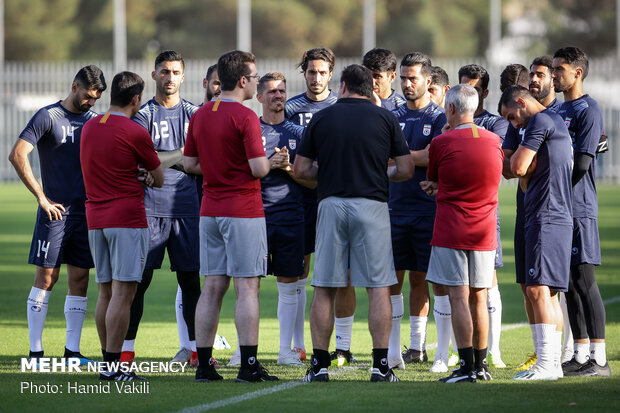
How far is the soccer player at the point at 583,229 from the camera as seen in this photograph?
28.5 ft

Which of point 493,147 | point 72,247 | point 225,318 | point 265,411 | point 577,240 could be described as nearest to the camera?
point 265,411

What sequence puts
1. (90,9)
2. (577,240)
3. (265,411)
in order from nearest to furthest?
(265,411), (577,240), (90,9)

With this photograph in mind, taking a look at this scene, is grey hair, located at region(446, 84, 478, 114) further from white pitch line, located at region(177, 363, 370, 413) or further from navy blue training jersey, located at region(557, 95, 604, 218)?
white pitch line, located at region(177, 363, 370, 413)

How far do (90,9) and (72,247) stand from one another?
51.8m

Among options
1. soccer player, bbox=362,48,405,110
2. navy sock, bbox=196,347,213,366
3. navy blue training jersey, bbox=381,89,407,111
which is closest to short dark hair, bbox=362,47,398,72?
soccer player, bbox=362,48,405,110

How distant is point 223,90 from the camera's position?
8242 mm

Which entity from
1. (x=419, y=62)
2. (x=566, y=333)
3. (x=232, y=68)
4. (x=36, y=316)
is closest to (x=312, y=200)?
(x=419, y=62)

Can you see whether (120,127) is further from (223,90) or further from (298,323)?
(298,323)

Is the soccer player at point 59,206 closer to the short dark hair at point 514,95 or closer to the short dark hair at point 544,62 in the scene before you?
the short dark hair at point 514,95

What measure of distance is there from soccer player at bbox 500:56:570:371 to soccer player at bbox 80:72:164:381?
308cm

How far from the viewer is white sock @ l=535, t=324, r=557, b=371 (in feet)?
26.9

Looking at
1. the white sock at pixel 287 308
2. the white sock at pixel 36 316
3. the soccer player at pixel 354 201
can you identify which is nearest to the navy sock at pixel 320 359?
the soccer player at pixel 354 201

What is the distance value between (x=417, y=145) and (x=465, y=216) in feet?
4.60

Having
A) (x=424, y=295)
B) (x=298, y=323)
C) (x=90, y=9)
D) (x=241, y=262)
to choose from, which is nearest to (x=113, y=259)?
(x=241, y=262)
